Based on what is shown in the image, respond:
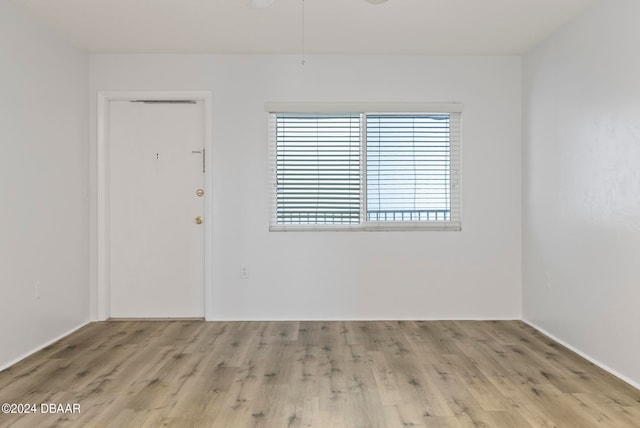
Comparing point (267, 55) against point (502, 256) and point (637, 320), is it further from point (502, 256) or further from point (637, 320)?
point (637, 320)

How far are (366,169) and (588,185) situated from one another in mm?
1818

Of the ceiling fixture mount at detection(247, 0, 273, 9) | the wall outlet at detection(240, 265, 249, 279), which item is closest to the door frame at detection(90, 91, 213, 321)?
the wall outlet at detection(240, 265, 249, 279)

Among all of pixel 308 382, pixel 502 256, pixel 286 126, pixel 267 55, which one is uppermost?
pixel 267 55

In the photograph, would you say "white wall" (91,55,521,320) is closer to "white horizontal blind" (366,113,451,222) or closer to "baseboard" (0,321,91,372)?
→ "white horizontal blind" (366,113,451,222)

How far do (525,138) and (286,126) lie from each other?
218cm

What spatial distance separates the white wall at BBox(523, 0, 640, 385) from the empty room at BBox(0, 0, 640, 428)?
0.02 m

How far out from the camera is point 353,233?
4297 millimetres

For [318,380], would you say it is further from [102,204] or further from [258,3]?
[102,204]

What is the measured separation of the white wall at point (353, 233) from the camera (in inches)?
168

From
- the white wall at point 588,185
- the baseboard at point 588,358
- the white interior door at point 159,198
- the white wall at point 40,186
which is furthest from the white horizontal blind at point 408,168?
the white wall at point 40,186

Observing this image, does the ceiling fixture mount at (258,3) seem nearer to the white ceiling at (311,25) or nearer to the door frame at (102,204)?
the white ceiling at (311,25)

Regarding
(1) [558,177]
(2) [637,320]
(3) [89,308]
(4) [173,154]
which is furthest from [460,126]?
(3) [89,308]

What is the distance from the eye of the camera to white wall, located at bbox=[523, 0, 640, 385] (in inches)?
111

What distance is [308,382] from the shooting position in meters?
2.78
